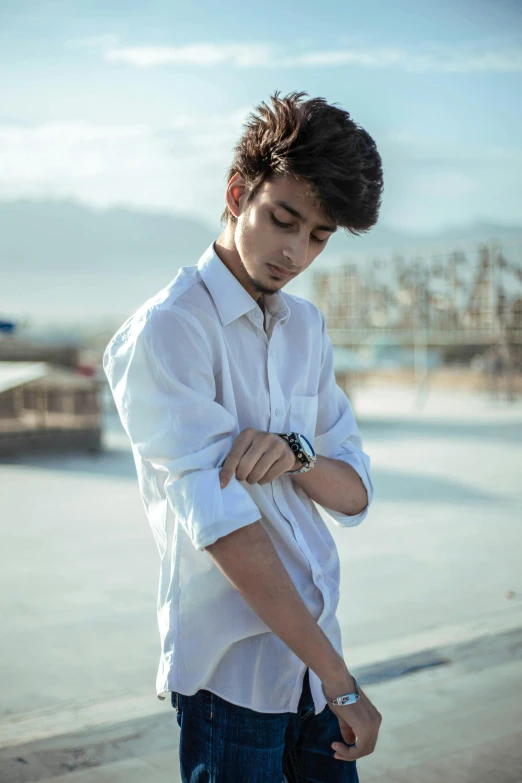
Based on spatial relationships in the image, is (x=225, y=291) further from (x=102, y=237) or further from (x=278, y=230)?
(x=102, y=237)

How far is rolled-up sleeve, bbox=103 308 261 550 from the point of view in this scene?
3.00ft

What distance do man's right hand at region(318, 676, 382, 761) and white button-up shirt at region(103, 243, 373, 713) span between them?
Answer: 0.08 metres

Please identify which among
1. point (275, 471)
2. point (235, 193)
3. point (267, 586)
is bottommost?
point (267, 586)

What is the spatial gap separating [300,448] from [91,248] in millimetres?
107318

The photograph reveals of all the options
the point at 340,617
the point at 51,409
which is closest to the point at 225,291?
the point at 340,617

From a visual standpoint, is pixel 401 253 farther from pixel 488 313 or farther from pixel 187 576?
pixel 187 576

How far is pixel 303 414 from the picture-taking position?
1.12m

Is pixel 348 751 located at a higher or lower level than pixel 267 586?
lower

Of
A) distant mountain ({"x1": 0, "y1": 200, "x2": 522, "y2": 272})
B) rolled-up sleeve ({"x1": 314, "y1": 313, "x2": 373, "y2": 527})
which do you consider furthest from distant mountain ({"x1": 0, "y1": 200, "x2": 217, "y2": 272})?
rolled-up sleeve ({"x1": 314, "y1": 313, "x2": 373, "y2": 527})

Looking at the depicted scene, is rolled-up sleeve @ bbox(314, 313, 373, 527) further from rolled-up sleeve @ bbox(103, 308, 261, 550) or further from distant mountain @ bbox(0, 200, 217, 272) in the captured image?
distant mountain @ bbox(0, 200, 217, 272)

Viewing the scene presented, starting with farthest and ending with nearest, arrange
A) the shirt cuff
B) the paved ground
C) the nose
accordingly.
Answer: the paved ground → the nose → the shirt cuff

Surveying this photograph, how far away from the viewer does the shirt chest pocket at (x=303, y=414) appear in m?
1.11

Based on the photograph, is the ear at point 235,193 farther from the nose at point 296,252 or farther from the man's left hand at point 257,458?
the man's left hand at point 257,458

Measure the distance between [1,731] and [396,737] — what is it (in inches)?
37.3
